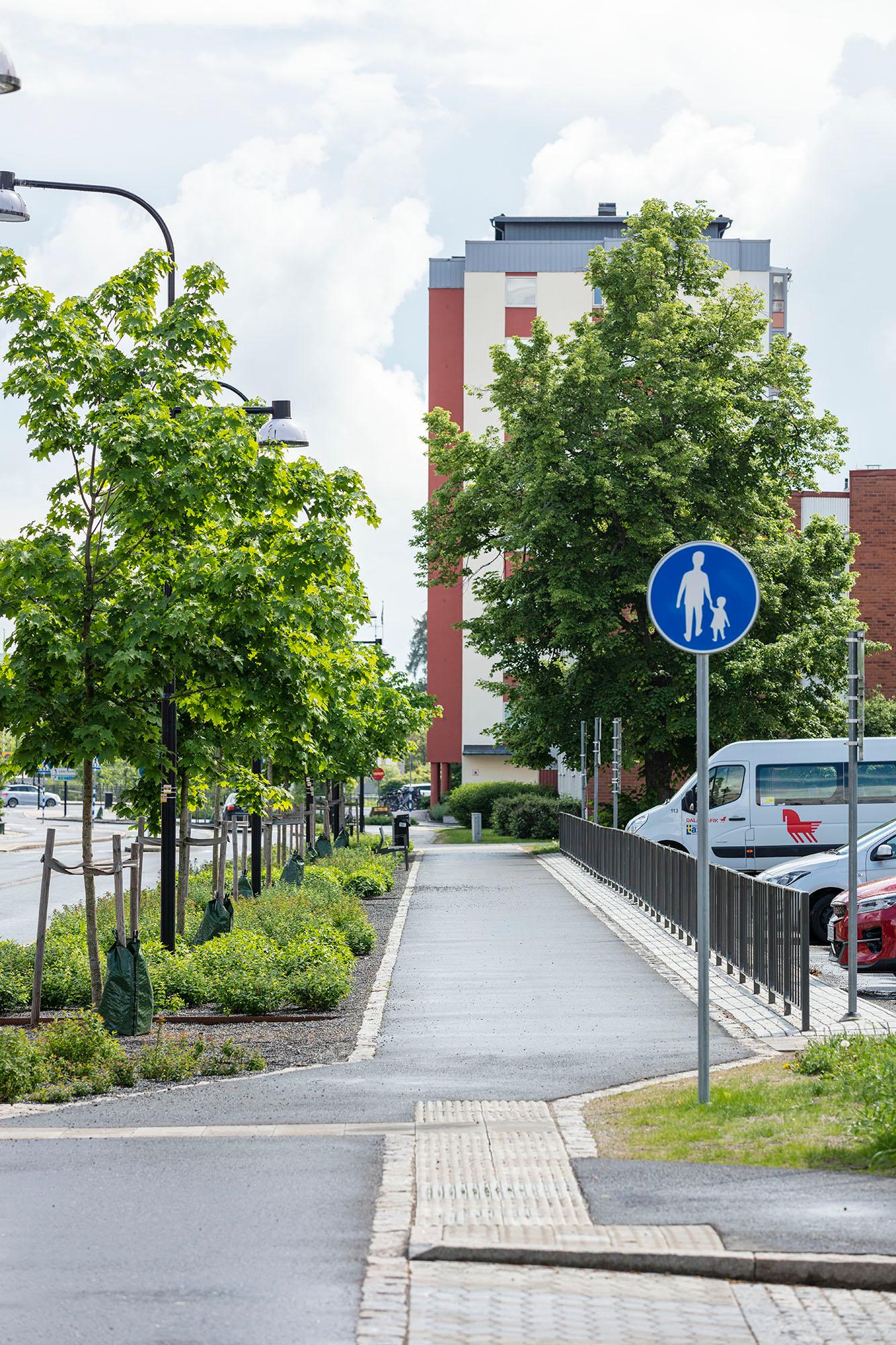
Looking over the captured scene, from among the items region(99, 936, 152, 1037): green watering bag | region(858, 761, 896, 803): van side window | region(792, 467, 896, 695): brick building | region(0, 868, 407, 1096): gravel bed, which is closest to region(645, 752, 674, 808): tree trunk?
region(792, 467, 896, 695): brick building

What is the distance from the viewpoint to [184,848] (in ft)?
55.3

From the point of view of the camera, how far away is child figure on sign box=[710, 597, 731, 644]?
329 inches

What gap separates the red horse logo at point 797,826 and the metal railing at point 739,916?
12.4ft

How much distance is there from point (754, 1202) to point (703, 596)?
11.1 ft

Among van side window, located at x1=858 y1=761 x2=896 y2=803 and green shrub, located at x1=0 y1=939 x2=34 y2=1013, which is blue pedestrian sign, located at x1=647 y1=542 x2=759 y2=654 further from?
van side window, located at x1=858 y1=761 x2=896 y2=803

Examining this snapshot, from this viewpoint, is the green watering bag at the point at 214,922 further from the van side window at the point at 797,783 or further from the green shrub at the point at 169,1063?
the van side window at the point at 797,783

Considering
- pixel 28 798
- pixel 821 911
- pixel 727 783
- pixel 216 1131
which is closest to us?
pixel 216 1131

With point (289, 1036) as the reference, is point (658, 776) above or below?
above

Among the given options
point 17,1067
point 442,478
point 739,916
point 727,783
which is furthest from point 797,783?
point 442,478

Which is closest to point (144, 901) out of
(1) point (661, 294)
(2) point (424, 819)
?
(1) point (661, 294)

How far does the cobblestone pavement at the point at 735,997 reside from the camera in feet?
36.3

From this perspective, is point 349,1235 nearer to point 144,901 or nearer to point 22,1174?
point 22,1174

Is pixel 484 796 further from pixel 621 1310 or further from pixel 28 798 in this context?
pixel 621 1310

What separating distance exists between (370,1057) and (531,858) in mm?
28735
